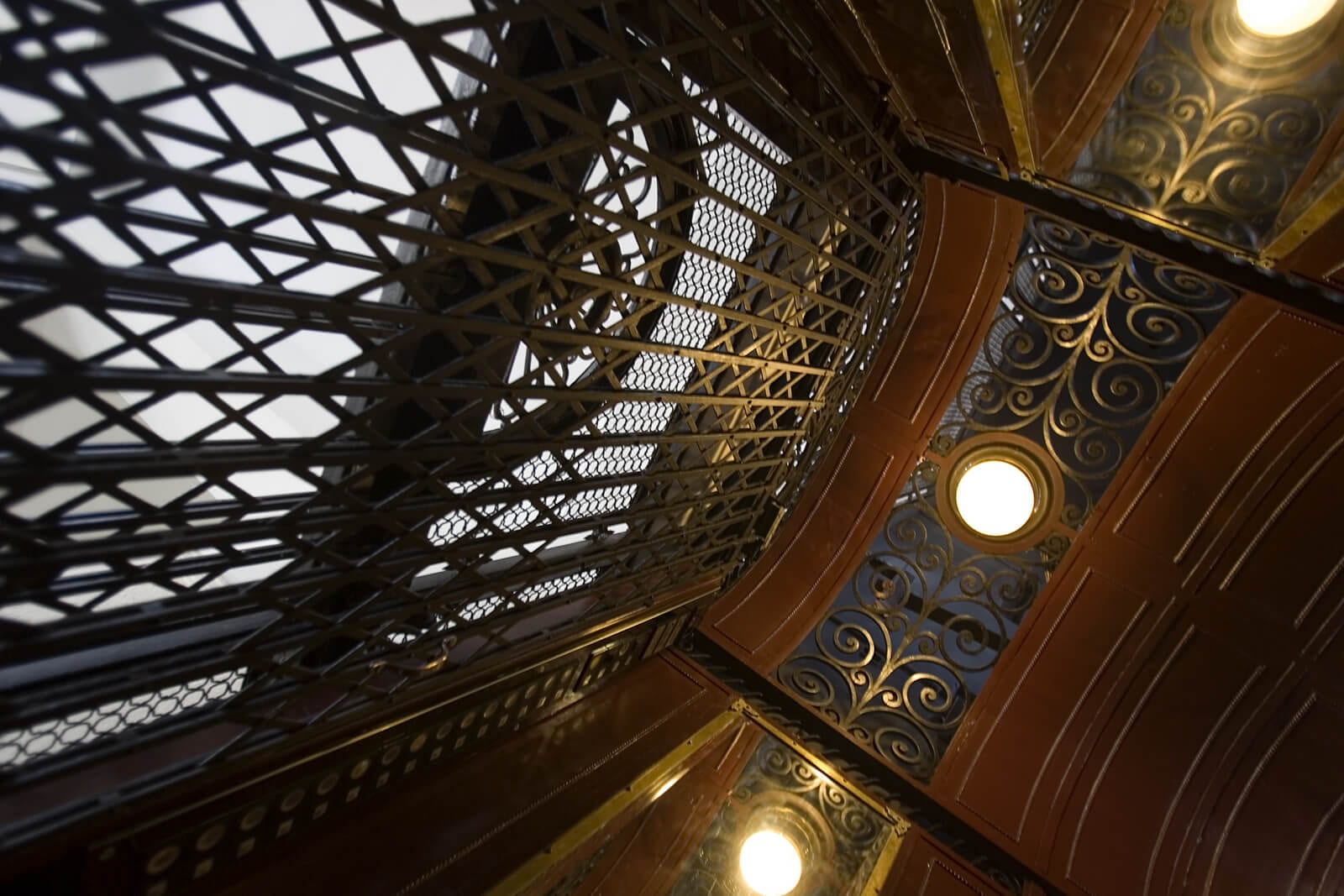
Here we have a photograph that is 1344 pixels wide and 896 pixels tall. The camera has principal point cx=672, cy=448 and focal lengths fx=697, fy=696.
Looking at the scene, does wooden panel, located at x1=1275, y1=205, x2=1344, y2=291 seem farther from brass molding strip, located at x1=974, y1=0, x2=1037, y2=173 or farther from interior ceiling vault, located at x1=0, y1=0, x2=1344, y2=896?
brass molding strip, located at x1=974, y1=0, x2=1037, y2=173

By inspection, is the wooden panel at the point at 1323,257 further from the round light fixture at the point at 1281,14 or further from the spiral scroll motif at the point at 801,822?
the spiral scroll motif at the point at 801,822

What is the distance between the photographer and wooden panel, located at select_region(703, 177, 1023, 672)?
2742 mm

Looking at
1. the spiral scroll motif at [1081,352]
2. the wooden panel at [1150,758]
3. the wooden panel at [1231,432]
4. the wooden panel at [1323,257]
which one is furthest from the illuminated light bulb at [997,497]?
the wooden panel at [1323,257]

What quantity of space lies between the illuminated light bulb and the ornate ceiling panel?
0.32 feet

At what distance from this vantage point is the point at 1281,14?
70.7 inches

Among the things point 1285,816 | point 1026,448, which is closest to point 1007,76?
point 1026,448

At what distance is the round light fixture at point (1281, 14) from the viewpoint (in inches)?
70.2

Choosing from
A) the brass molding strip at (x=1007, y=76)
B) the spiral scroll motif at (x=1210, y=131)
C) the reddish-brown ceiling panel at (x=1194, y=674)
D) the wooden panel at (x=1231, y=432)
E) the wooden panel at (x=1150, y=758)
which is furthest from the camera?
the wooden panel at (x=1150, y=758)

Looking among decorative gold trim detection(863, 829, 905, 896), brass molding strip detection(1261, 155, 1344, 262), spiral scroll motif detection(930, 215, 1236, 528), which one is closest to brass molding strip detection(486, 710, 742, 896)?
decorative gold trim detection(863, 829, 905, 896)

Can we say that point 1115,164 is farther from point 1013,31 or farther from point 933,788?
point 933,788

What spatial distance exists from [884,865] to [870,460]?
5.04 feet

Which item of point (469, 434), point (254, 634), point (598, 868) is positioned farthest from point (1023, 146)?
point (598, 868)

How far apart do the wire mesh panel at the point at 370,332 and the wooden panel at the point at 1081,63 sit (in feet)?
1.54

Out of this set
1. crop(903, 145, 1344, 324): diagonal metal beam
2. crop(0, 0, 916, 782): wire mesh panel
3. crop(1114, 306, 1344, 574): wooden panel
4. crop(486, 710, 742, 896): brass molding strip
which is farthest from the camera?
crop(1114, 306, 1344, 574): wooden panel
